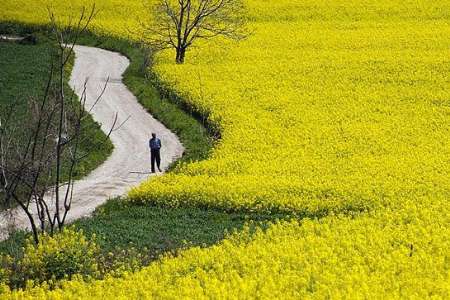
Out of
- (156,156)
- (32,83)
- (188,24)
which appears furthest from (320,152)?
(188,24)

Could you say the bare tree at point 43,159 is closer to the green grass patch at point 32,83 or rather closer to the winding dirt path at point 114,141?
the winding dirt path at point 114,141

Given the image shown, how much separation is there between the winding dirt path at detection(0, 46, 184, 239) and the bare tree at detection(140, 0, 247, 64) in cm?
256

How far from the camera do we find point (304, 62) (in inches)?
1721

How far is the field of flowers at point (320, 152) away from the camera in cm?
1656

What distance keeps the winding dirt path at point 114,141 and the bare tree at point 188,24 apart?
2.56 m

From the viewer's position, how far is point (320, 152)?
29125 mm

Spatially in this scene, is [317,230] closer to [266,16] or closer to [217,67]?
[217,67]

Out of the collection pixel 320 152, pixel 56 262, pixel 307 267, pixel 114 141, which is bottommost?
pixel 114 141

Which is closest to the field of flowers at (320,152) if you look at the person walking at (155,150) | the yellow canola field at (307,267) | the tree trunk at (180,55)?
the yellow canola field at (307,267)

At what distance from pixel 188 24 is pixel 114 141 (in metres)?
19.6

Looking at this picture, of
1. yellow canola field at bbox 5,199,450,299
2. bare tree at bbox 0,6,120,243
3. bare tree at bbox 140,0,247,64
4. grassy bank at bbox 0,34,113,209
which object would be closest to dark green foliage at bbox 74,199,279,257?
bare tree at bbox 0,6,120,243

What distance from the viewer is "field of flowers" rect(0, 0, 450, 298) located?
1656 cm

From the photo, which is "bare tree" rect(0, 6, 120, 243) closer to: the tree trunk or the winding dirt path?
the winding dirt path

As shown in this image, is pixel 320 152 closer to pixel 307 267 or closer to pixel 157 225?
pixel 157 225
